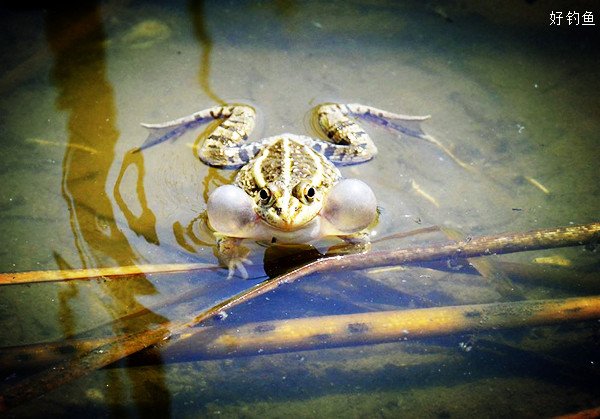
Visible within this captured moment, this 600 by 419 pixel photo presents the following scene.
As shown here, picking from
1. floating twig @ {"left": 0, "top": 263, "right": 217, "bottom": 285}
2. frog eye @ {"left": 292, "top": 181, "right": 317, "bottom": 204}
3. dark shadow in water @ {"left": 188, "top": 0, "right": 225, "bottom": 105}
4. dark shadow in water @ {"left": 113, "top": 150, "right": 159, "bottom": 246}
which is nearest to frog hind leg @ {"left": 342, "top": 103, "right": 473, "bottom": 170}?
dark shadow in water @ {"left": 188, "top": 0, "right": 225, "bottom": 105}

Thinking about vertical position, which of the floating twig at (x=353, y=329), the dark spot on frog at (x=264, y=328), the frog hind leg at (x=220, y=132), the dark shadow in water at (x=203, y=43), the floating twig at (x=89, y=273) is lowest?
the floating twig at (x=353, y=329)

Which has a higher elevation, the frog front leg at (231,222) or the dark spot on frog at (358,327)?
the frog front leg at (231,222)

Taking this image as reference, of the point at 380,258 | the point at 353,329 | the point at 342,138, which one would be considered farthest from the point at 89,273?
the point at 342,138

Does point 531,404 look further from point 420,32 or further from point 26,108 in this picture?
point 26,108

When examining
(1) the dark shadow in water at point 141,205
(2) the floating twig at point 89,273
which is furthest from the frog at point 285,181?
(2) the floating twig at point 89,273

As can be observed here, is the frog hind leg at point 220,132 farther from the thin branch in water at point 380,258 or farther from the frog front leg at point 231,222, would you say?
the thin branch in water at point 380,258

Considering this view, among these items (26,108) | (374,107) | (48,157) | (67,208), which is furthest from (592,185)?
(26,108)

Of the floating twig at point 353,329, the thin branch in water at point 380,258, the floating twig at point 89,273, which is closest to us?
the thin branch in water at point 380,258
